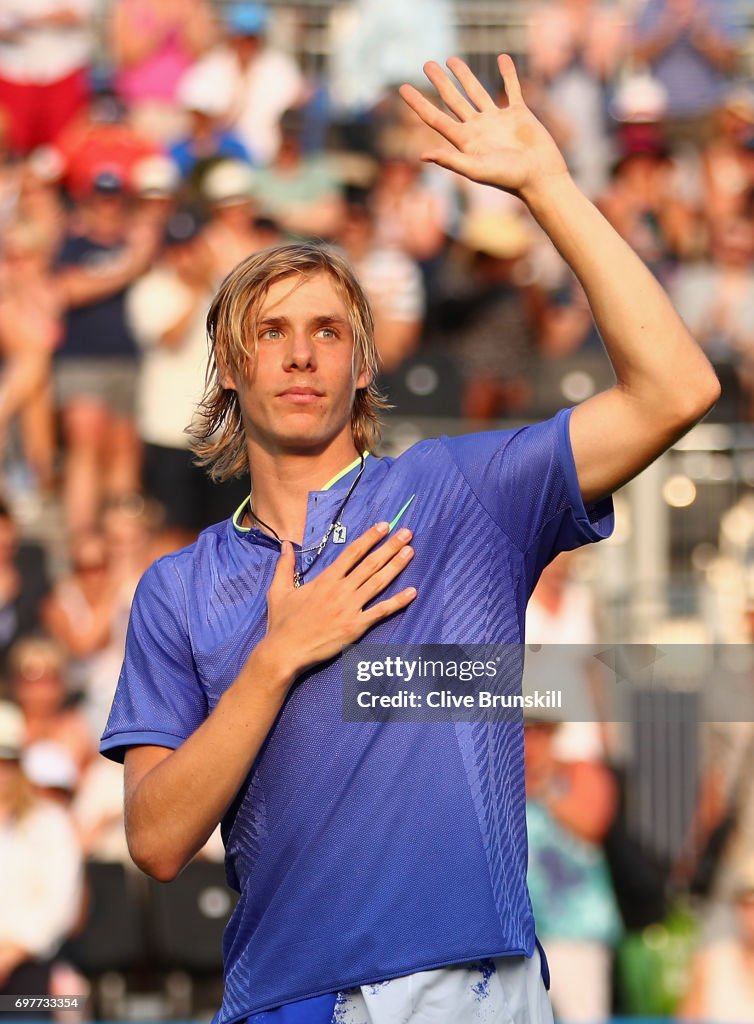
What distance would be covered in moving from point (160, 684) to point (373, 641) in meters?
0.39

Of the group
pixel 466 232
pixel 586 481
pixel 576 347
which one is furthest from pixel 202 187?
pixel 586 481

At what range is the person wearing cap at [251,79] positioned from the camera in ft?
26.6

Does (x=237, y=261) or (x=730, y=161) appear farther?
(x=730, y=161)

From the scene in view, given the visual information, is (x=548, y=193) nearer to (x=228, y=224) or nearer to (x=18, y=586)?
(x=18, y=586)

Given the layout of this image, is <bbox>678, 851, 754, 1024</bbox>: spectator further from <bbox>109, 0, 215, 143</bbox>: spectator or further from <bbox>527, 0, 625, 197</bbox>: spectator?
<bbox>109, 0, 215, 143</bbox>: spectator

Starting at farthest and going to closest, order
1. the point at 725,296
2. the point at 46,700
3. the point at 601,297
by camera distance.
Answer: the point at 725,296, the point at 46,700, the point at 601,297

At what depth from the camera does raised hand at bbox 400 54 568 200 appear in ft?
7.50

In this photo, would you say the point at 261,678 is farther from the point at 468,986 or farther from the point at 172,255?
the point at 172,255

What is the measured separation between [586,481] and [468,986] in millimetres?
760

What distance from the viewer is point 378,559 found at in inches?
92.5

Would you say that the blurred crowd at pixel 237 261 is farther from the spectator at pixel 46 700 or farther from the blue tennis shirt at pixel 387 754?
the blue tennis shirt at pixel 387 754

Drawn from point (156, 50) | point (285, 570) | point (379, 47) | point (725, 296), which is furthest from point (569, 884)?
point (156, 50)

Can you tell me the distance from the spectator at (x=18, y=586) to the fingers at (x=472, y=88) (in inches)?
183

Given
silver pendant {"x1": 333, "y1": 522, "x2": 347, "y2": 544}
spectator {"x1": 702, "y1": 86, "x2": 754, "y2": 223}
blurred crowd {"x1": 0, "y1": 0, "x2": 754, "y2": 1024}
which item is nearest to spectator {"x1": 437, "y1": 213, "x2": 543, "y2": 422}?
blurred crowd {"x1": 0, "y1": 0, "x2": 754, "y2": 1024}
